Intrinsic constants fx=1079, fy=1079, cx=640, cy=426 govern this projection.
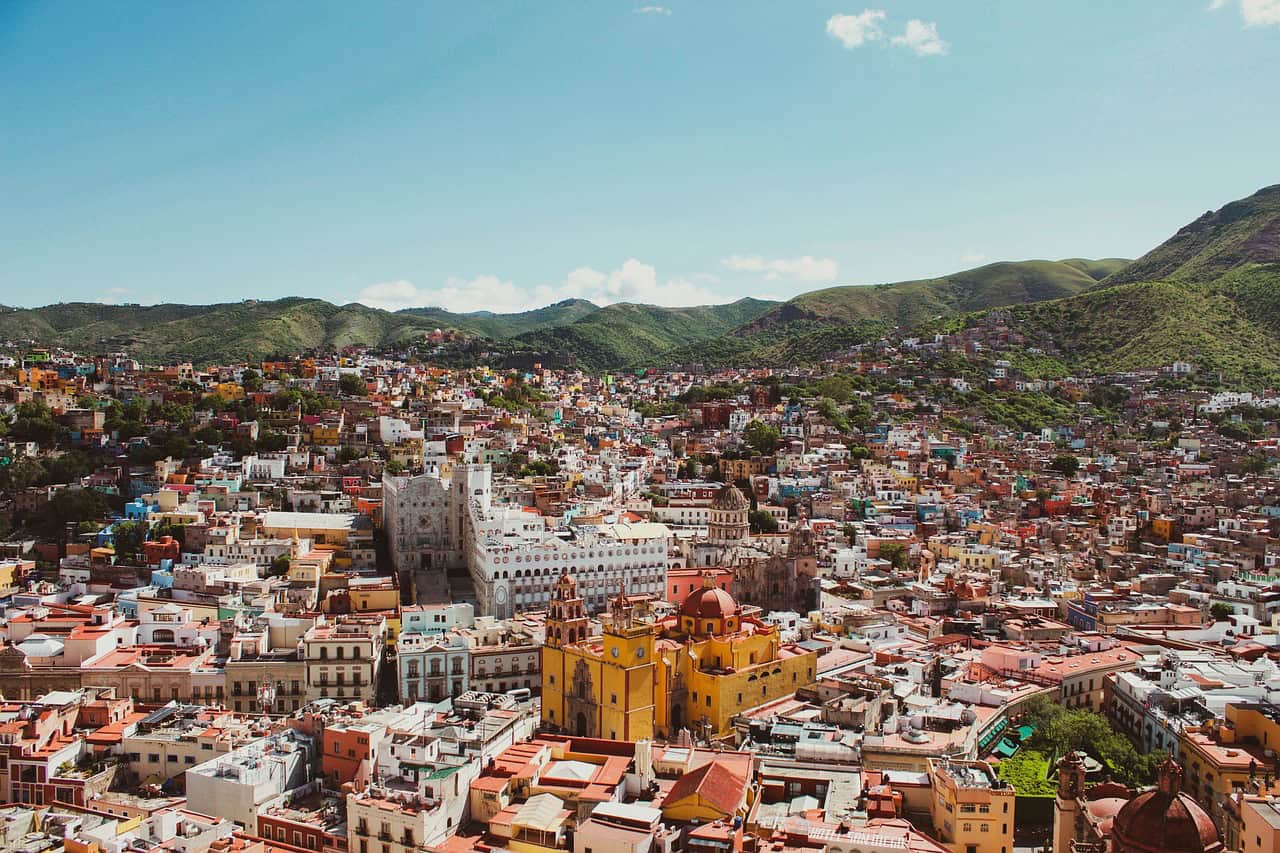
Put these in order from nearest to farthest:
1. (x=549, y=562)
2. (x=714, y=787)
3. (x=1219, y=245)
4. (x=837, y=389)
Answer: (x=714, y=787) → (x=549, y=562) → (x=837, y=389) → (x=1219, y=245)

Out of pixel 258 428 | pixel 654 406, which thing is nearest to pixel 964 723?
pixel 258 428

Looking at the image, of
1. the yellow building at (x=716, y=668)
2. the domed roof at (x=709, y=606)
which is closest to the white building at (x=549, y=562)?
the yellow building at (x=716, y=668)

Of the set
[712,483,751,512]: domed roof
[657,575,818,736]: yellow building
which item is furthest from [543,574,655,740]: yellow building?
[712,483,751,512]: domed roof

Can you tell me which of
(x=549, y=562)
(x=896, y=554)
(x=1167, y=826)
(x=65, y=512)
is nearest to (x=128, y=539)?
(x=65, y=512)

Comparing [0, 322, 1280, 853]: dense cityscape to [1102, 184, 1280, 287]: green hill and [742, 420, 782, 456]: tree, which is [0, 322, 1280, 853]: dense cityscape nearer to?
[742, 420, 782, 456]: tree

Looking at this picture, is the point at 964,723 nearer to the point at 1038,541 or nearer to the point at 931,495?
the point at 1038,541

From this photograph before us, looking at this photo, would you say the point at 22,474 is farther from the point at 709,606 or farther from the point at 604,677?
the point at 709,606
